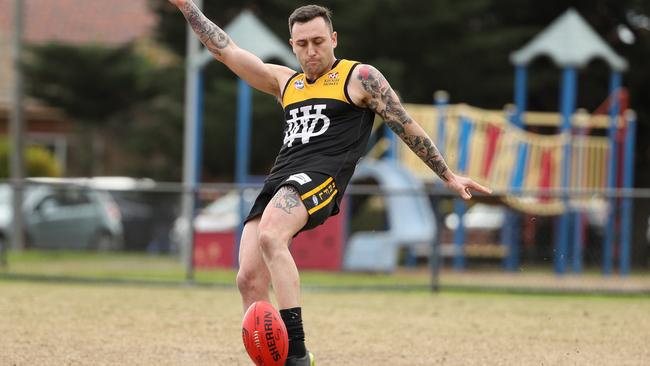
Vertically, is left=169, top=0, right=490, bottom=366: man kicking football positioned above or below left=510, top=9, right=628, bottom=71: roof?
below

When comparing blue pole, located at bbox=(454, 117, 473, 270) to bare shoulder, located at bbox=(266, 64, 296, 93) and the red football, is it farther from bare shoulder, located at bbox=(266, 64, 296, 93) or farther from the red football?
the red football

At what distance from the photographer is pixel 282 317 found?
250 inches

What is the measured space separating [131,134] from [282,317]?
24.2 meters

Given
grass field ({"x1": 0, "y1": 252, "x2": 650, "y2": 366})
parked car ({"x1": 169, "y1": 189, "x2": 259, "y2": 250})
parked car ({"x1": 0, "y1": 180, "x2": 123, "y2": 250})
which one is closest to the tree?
parked car ({"x1": 169, "y1": 189, "x2": 259, "y2": 250})

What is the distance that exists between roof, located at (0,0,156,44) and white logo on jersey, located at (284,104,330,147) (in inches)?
1331

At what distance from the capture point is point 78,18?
1646 inches

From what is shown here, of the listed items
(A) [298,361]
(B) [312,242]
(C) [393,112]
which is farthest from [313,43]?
(B) [312,242]

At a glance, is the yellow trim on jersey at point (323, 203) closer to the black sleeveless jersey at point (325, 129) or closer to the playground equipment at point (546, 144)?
the black sleeveless jersey at point (325, 129)

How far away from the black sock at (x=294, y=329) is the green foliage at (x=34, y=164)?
23.6m

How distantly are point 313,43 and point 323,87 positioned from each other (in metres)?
0.25

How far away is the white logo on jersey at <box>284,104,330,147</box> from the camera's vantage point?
6539 mm

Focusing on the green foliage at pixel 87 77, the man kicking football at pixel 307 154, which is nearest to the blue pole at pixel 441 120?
the green foliage at pixel 87 77

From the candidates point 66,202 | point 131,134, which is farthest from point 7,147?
point 66,202

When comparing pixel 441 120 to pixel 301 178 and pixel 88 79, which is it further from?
pixel 301 178
